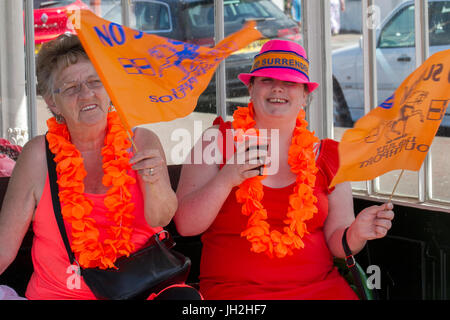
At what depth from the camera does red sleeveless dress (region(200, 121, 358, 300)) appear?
2301 mm

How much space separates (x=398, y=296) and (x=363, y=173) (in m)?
1.20

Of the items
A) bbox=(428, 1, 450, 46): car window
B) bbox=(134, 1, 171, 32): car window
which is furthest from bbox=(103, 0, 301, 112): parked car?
bbox=(428, 1, 450, 46): car window

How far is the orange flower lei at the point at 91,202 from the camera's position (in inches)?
82.8

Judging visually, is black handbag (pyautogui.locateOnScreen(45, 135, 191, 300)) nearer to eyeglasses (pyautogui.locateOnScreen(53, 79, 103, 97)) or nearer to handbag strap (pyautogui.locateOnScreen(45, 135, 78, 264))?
handbag strap (pyautogui.locateOnScreen(45, 135, 78, 264))

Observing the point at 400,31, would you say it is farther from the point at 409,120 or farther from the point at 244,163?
the point at 244,163

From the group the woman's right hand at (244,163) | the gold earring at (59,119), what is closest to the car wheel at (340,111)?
the woman's right hand at (244,163)

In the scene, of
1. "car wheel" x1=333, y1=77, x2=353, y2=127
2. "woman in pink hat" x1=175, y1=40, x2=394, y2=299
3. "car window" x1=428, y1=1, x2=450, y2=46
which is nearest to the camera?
"woman in pink hat" x1=175, y1=40, x2=394, y2=299

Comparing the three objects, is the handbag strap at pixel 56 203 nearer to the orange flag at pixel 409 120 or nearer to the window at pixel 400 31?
the orange flag at pixel 409 120

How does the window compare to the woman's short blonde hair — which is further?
the window

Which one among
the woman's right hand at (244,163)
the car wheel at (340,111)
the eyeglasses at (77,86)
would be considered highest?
the eyeglasses at (77,86)

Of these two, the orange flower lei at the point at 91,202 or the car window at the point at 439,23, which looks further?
the car window at the point at 439,23

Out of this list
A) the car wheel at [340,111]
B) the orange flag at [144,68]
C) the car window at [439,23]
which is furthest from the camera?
the car wheel at [340,111]

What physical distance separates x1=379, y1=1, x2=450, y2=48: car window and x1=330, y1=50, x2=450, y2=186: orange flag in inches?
28.0
